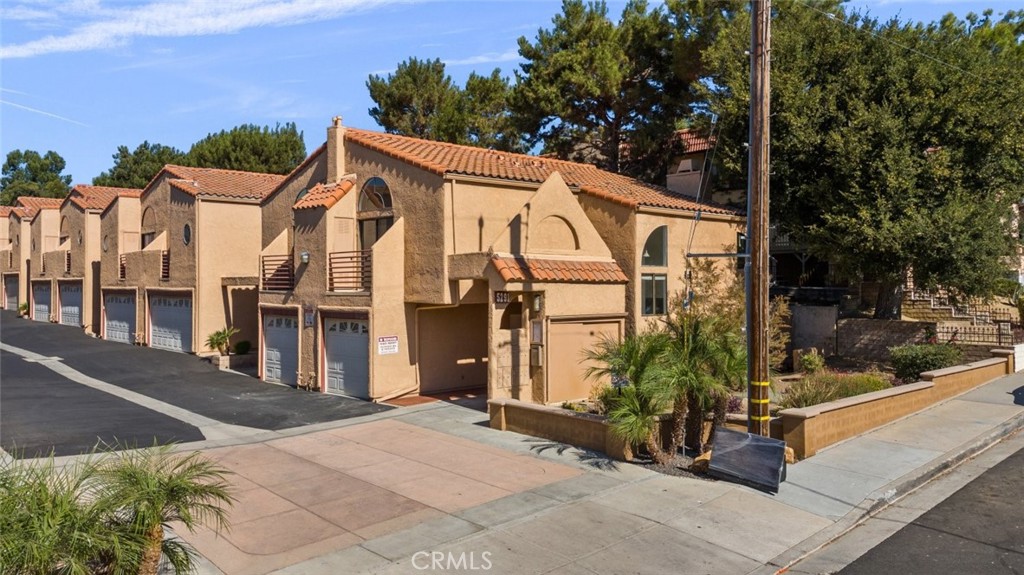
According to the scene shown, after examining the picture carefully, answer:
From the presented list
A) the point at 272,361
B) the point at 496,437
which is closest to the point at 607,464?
the point at 496,437

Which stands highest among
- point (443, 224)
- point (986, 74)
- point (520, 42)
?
point (520, 42)

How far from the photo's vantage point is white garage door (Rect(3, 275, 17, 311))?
141ft

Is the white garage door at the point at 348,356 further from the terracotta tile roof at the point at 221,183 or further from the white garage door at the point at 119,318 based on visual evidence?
the white garage door at the point at 119,318

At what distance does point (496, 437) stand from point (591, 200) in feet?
26.4

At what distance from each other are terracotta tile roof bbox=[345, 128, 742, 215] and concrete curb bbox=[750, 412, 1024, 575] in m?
8.92

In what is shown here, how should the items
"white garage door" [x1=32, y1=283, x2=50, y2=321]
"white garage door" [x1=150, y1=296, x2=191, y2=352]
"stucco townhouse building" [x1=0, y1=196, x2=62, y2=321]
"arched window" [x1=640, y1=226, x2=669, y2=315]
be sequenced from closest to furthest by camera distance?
"arched window" [x1=640, y1=226, x2=669, y2=315] < "white garage door" [x1=150, y1=296, x2=191, y2=352] < "white garage door" [x1=32, y1=283, x2=50, y2=321] < "stucco townhouse building" [x1=0, y1=196, x2=62, y2=321]

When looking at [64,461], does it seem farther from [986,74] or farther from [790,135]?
[986,74]

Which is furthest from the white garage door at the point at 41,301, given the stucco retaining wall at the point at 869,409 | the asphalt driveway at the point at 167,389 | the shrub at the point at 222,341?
the stucco retaining wall at the point at 869,409

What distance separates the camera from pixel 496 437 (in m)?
14.0

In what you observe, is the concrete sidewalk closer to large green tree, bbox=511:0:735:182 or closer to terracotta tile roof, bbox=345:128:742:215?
terracotta tile roof, bbox=345:128:742:215

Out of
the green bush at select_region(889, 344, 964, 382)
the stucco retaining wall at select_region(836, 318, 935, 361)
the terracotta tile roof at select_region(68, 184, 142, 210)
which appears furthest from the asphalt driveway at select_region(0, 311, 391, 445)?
the stucco retaining wall at select_region(836, 318, 935, 361)

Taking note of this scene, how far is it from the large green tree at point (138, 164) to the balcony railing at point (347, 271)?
45.2 metres

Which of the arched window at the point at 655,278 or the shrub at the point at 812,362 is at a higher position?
the arched window at the point at 655,278

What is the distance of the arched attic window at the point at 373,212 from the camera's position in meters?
19.5
